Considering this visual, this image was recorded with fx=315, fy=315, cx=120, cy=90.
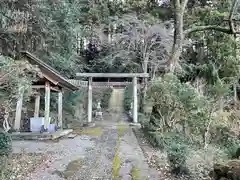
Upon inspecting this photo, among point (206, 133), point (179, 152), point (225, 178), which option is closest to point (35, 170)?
point (179, 152)

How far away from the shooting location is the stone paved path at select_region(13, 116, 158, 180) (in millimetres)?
6434

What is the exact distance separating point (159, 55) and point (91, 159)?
14.1 meters

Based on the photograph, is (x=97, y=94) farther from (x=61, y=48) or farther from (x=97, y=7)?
(x=61, y=48)

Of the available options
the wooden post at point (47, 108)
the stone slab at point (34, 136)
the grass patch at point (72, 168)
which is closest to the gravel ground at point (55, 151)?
the grass patch at point (72, 168)

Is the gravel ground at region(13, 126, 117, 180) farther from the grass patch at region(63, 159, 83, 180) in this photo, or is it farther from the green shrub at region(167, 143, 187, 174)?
the green shrub at region(167, 143, 187, 174)

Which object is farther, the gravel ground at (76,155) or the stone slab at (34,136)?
the stone slab at (34,136)

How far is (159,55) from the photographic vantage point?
21.1m

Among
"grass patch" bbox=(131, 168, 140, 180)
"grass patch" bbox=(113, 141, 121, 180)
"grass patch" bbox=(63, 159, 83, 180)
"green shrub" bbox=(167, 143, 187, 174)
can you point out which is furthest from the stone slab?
"green shrub" bbox=(167, 143, 187, 174)

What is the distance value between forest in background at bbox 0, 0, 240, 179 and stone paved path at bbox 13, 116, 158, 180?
921mm

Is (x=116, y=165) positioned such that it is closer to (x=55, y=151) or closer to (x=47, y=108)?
(x=55, y=151)

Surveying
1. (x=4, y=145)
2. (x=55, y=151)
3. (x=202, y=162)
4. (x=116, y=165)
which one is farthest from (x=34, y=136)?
(x=202, y=162)

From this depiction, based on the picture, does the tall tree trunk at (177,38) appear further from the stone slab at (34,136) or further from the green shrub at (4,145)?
the green shrub at (4,145)

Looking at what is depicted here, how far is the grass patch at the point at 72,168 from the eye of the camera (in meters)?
6.39

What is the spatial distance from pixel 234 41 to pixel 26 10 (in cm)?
1426
